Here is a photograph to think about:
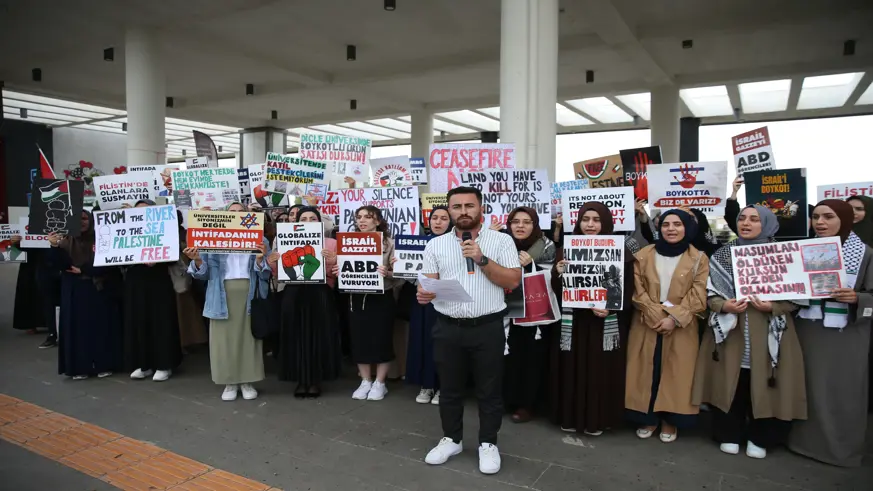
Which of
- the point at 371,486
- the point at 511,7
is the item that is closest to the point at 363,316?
the point at 371,486

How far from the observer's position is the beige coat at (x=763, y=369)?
407 centimetres

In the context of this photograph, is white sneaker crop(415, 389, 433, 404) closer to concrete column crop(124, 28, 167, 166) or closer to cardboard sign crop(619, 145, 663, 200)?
cardboard sign crop(619, 145, 663, 200)

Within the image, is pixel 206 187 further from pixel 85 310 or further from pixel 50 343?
pixel 50 343

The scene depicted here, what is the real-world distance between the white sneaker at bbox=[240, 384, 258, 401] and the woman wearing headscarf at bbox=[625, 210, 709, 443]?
3.56 metres

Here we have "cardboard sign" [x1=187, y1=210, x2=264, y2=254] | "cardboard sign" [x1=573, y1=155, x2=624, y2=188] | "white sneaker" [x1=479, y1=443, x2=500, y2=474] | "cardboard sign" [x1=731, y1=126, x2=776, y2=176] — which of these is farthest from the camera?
"cardboard sign" [x1=573, y1=155, x2=624, y2=188]

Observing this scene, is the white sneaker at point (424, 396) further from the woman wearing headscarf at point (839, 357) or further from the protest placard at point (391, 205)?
the woman wearing headscarf at point (839, 357)

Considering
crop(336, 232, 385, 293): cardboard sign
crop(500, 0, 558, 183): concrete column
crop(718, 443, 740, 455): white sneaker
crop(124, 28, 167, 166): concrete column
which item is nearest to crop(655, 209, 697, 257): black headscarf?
crop(718, 443, 740, 455): white sneaker

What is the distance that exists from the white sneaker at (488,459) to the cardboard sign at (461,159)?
2947 millimetres

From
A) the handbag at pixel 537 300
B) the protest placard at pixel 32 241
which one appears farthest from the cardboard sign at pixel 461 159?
the protest placard at pixel 32 241

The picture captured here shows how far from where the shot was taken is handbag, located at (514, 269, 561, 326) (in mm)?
4504

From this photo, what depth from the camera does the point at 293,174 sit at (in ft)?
23.0

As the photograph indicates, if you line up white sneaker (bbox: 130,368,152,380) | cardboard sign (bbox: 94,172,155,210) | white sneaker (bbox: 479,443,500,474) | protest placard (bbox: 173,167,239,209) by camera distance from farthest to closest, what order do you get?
cardboard sign (bbox: 94,172,155,210) → protest placard (bbox: 173,167,239,209) → white sneaker (bbox: 130,368,152,380) → white sneaker (bbox: 479,443,500,474)

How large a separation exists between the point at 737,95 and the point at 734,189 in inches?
549

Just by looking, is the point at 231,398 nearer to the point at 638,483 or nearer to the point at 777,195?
the point at 638,483
